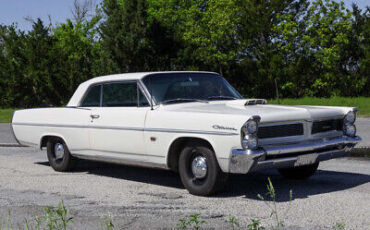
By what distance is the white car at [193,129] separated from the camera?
238 inches

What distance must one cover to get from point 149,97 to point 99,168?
8.45ft

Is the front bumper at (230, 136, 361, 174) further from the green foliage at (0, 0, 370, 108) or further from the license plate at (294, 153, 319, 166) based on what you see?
the green foliage at (0, 0, 370, 108)

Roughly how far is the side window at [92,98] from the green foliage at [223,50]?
107 feet

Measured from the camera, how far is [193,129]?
6328 mm

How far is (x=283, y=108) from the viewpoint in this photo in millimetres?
6637

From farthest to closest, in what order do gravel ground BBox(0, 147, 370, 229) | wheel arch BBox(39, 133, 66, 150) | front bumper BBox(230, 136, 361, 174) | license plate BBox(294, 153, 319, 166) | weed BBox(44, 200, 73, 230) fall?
1. wheel arch BBox(39, 133, 66, 150)
2. license plate BBox(294, 153, 319, 166)
3. front bumper BBox(230, 136, 361, 174)
4. gravel ground BBox(0, 147, 370, 229)
5. weed BBox(44, 200, 73, 230)

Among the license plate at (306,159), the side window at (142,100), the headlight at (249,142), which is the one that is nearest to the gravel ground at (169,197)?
the license plate at (306,159)

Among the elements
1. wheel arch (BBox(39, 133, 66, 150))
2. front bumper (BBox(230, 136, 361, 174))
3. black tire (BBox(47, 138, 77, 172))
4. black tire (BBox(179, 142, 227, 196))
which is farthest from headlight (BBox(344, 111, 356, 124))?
wheel arch (BBox(39, 133, 66, 150))

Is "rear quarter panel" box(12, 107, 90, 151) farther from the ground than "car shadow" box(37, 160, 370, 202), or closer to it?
farther from the ground

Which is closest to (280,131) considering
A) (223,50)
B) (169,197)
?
(169,197)

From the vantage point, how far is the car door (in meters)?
7.14

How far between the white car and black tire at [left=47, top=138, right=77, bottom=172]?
0.06 ft

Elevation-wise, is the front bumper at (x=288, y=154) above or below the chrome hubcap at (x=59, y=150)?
above

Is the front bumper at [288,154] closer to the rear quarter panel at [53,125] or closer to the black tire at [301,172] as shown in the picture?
the black tire at [301,172]
